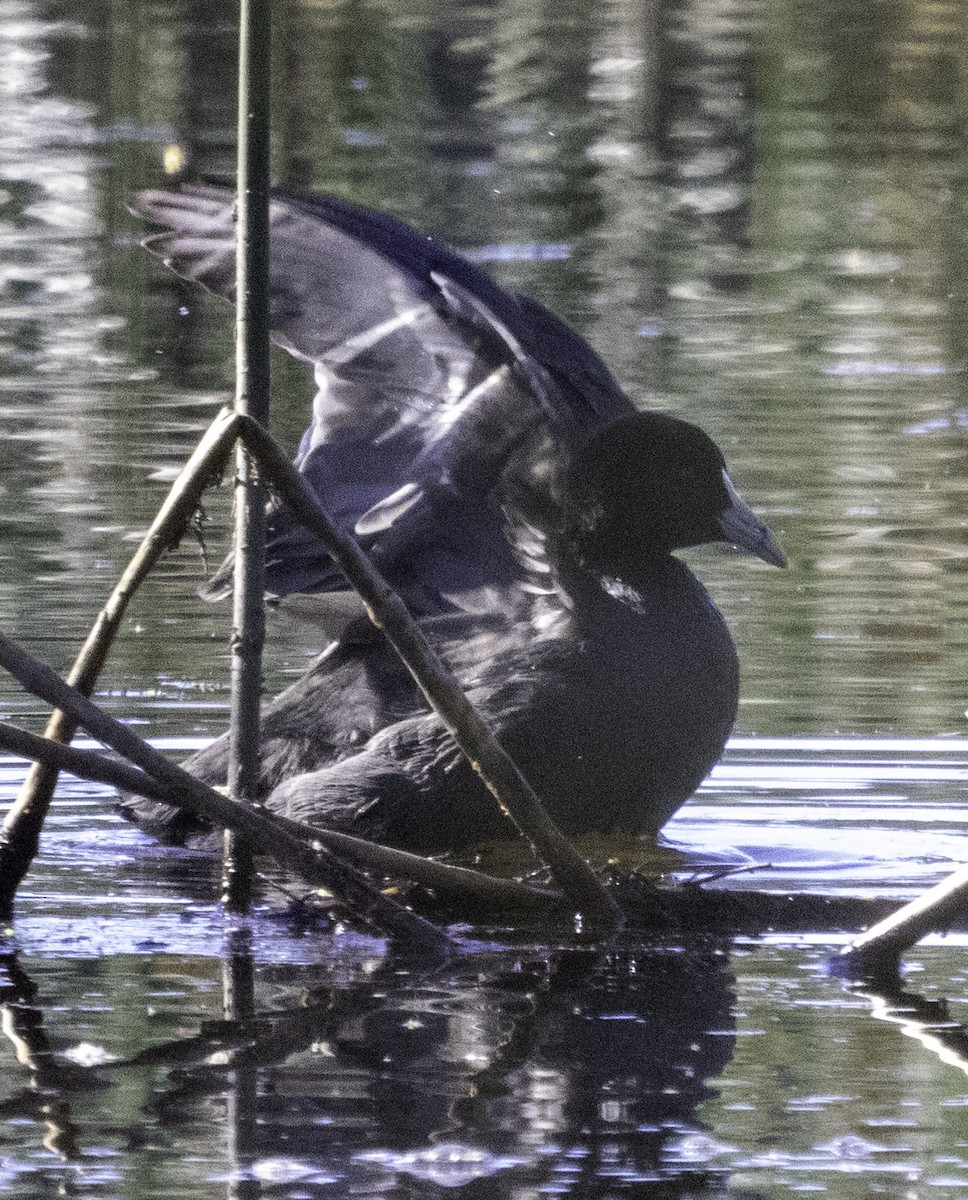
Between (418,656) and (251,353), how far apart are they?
0.59 meters

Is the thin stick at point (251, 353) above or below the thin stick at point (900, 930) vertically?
above

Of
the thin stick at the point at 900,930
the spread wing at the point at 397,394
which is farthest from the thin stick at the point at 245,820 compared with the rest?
the spread wing at the point at 397,394

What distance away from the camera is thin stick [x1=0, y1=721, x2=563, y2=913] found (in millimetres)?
3889

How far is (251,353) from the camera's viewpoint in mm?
4156

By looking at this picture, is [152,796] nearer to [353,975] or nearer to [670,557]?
[353,975]

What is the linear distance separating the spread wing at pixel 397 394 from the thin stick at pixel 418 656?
117 centimetres

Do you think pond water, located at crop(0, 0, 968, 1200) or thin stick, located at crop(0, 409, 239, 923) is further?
thin stick, located at crop(0, 409, 239, 923)

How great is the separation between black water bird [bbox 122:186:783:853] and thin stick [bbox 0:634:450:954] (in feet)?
2.91

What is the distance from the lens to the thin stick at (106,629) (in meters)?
4.00

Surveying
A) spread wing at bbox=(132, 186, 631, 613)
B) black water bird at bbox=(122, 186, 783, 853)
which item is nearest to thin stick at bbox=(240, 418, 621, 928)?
black water bird at bbox=(122, 186, 783, 853)

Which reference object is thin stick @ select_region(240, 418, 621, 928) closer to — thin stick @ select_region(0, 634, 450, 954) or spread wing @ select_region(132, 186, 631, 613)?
thin stick @ select_region(0, 634, 450, 954)

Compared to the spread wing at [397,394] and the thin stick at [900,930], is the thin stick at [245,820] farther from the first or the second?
the spread wing at [397,394]

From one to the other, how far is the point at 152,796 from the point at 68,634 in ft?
8.63

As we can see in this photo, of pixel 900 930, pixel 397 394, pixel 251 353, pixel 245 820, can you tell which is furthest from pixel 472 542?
pixel 900 930
